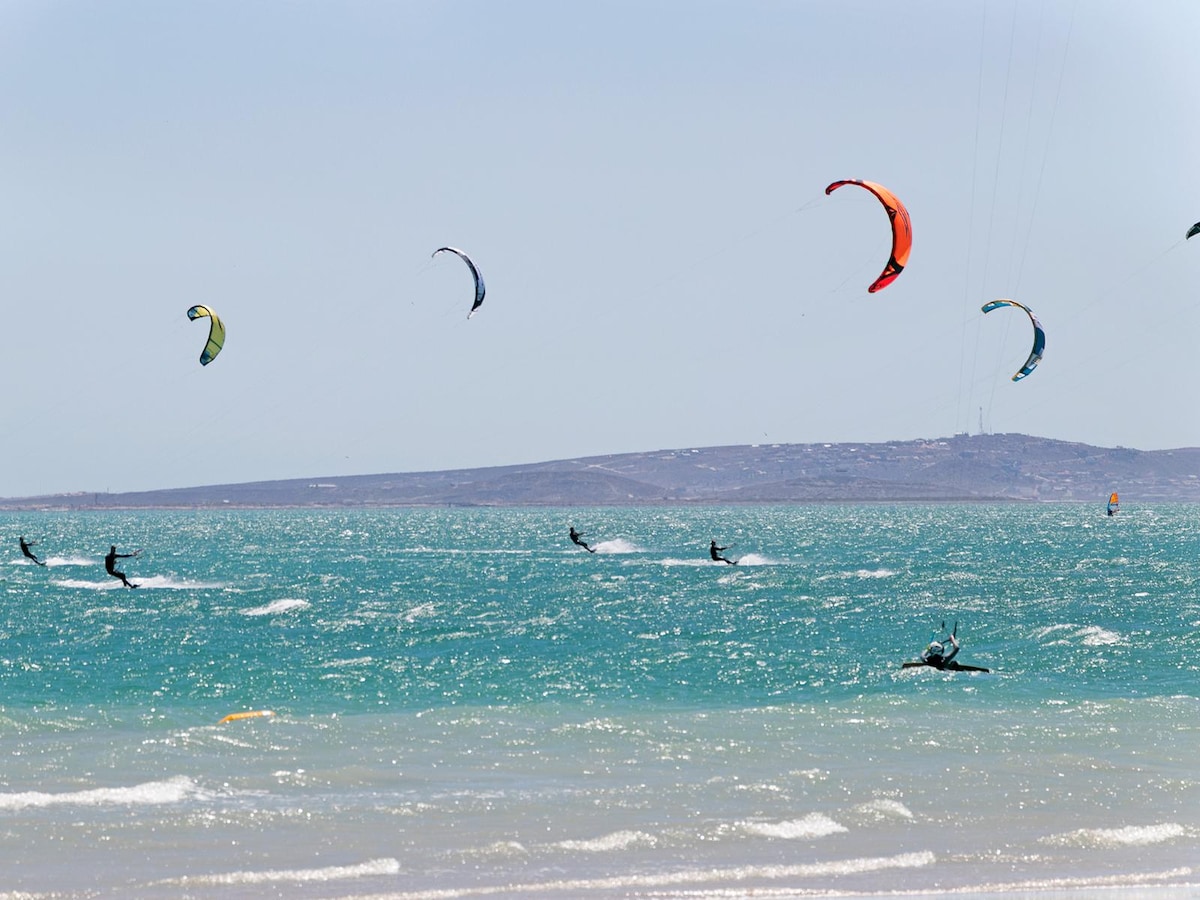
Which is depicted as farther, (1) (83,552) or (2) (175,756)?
(1) (83,552)

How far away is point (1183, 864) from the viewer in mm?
15039

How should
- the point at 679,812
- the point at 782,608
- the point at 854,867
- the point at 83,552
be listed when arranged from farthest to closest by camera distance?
the point at 83,552, the point at 782,608, the point at 679,812, the point at 854,867

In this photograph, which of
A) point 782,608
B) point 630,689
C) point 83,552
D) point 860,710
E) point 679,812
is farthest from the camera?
point 83,552

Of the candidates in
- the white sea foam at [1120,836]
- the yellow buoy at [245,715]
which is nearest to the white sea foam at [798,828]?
the white sea foam at [1120,836]

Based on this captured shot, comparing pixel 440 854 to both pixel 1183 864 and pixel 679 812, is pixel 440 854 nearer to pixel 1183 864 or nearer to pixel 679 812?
pixel 679 812

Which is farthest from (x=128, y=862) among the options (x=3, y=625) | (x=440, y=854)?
(x=3, y=625)

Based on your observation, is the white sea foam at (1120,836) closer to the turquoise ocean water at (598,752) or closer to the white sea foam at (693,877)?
the turquoise ocean water at (598,752)

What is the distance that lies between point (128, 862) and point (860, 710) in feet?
39.6

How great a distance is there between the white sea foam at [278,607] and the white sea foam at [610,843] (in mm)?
27474

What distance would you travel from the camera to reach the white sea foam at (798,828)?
52.9 ft

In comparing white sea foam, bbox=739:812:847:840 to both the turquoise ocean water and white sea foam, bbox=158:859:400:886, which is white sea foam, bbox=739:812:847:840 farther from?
white sea foam, bbox=158:859:400:886

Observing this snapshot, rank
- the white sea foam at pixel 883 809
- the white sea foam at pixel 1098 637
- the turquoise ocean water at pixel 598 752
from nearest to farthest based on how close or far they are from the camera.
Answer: the turquoise ocean water at pixel 598 752 < the white sea foam at pixel 883 809 < the white sea foam at pixel 1098 637

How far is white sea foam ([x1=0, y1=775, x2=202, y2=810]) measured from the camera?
56.9ft

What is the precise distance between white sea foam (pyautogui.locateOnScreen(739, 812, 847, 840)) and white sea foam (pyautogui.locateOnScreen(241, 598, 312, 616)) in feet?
90.6
